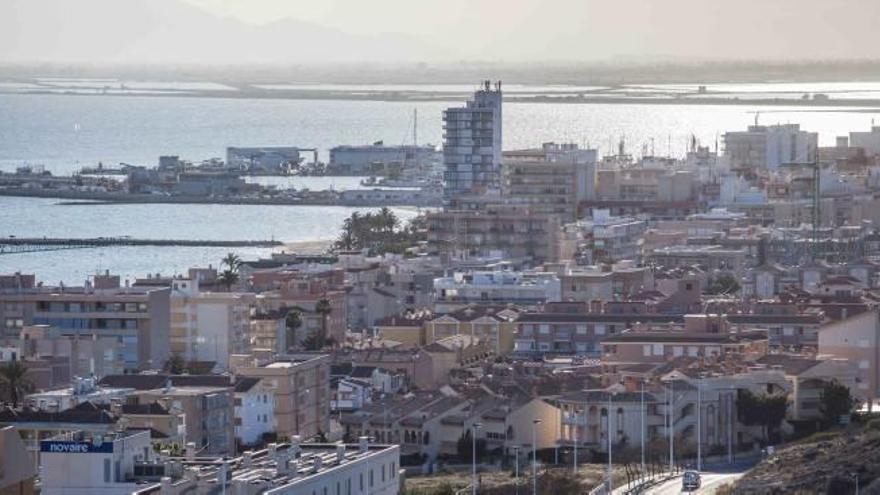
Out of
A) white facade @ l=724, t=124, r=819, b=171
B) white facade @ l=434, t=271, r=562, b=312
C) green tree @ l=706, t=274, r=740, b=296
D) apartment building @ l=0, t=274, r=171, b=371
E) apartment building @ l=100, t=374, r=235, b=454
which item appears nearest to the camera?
apartment building @ l=100, t=374, r=235, b=454

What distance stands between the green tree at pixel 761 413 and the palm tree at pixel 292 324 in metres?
7.47

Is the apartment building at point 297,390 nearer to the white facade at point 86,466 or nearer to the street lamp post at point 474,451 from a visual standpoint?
the street lamp post at point 474,451

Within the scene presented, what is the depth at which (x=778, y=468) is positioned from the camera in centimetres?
2216

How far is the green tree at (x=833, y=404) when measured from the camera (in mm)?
26984

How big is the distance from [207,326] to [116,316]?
5.27 feet

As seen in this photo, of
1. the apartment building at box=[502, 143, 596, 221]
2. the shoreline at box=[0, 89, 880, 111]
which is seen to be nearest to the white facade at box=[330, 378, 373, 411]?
the apartment building at box=[502, 143, 596, 221]

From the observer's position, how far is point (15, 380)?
2602 cm

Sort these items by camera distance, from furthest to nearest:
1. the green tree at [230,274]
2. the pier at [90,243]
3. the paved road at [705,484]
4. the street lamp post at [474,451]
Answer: the pier at [90,243] < the green tree at [230,274] < the street lamp post at [474,451] < the paved road at [705,484]

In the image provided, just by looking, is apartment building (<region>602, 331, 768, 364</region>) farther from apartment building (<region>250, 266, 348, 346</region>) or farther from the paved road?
the paved road

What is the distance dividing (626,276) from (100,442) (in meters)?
21.9

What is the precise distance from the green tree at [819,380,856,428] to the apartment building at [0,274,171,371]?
6102 mm

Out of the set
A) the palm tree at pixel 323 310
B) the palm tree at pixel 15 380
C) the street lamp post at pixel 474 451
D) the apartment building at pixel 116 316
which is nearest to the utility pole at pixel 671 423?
the street lamp post at pixel 474 451

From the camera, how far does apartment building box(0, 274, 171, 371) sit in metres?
30.2

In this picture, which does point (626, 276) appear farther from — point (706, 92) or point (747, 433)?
point (706, 92)
